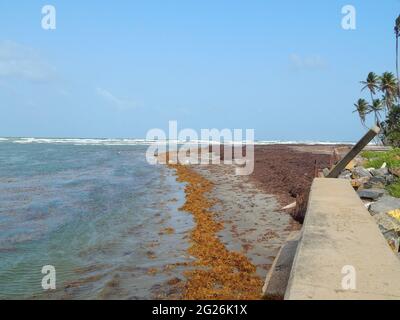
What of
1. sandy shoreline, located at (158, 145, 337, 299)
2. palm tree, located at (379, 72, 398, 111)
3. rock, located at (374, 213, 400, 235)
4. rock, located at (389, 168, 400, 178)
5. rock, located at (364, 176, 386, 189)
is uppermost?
palm tree, located at (379, 72, 398, 111)

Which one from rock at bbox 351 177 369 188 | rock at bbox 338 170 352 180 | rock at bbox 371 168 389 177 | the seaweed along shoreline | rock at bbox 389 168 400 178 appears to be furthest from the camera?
rock at bbox 338 170 352 180

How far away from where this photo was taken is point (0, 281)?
7.85 metres

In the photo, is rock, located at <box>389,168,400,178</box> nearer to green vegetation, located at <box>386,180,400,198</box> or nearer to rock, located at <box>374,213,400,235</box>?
green vegetation, located at <box>386,180,400,198</box>

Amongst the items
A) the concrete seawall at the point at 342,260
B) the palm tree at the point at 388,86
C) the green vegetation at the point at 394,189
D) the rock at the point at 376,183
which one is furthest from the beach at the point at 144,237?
the palm tree at the point at 388,86

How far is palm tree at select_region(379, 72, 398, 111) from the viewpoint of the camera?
58.0m

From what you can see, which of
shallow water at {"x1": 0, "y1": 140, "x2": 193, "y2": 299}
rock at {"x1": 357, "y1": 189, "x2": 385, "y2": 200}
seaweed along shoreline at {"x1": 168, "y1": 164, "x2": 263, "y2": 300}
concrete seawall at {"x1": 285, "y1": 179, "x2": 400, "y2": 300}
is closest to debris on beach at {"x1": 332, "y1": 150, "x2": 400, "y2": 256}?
rock at {"x1": 357, "y1": 189, "x2": 385, "y2": 200}

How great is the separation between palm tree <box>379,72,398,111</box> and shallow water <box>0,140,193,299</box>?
47.9 metres

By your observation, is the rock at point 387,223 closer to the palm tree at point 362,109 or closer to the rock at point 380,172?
the rock at point 380,172

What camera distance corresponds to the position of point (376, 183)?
12.2 m

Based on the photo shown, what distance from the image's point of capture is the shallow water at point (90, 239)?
25.1 ft

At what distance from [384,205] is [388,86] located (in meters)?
55.3

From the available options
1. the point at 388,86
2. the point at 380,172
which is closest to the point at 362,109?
the point at 388,86

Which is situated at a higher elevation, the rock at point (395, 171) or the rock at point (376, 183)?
the rock at point (395, 171)

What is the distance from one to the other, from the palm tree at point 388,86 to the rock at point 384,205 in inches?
2151
